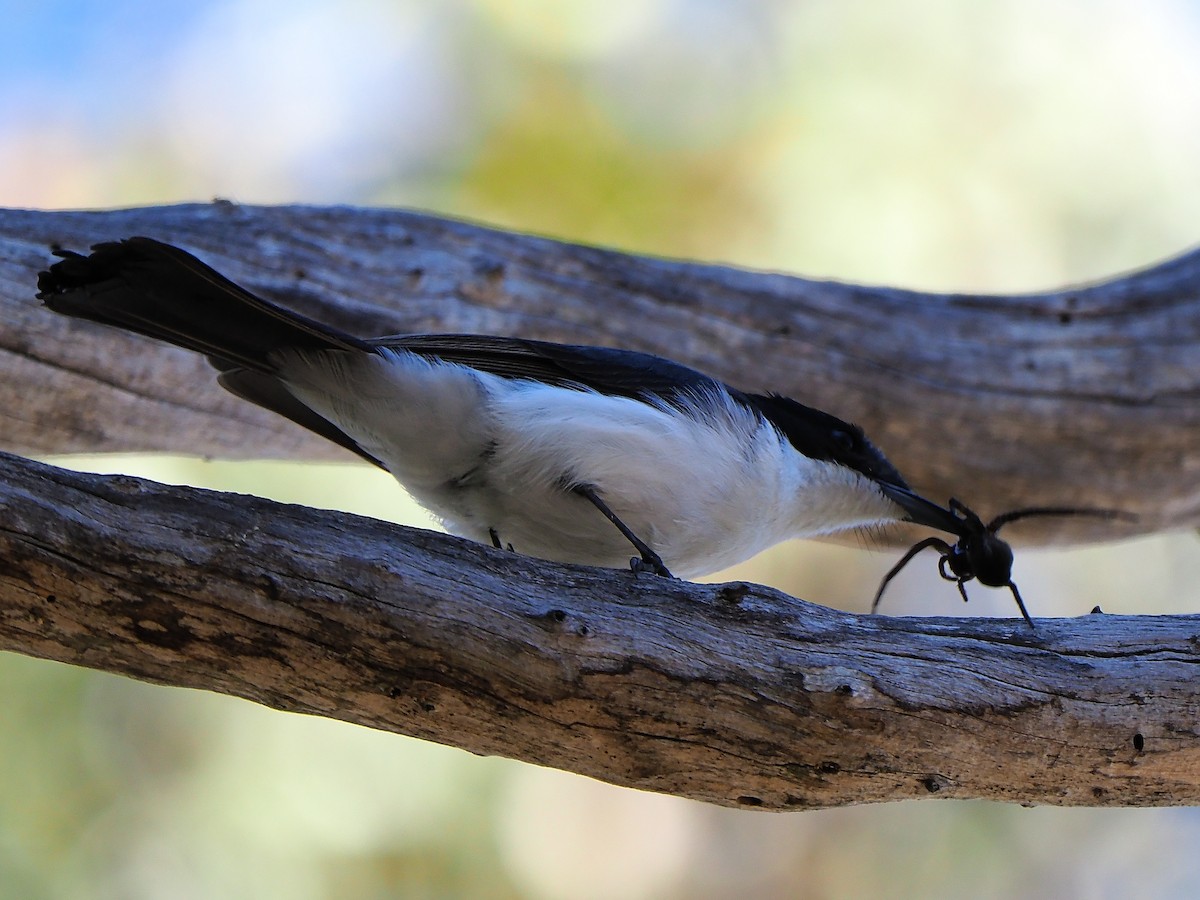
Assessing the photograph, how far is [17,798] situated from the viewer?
602 cm

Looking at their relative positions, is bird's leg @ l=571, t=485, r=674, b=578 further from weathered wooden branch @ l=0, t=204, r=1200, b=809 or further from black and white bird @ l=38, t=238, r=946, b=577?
weathered wooden branch @ l=0, t=204, r=1200, b=809

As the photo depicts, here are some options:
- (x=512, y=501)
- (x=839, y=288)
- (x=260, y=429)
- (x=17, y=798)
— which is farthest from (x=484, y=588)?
(x=17, y=798)

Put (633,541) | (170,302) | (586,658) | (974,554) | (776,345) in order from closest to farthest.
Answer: (586,658)
(170,302)
(633,541)
(974,554)
(776,345)

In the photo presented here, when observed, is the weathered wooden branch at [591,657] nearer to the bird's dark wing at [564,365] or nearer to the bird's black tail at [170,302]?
the bird's black tail at [170,302]

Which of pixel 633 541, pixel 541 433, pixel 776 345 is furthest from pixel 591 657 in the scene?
pixel 776 345

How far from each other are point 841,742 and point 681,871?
Result: 15.3 feet

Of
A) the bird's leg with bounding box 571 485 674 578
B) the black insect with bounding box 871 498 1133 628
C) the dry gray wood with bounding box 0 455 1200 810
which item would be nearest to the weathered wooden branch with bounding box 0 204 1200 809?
the dry gray wood with bounding box 0 455 1200 810

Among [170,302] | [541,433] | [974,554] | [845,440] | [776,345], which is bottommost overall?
[170,302]

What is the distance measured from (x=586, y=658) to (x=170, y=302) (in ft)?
4.49

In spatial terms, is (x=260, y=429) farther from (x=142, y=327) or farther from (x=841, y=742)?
(x=841, y=742)

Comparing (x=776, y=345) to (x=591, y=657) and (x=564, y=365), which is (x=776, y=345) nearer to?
(x=564, y=365)

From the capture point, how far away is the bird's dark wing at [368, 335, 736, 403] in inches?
129

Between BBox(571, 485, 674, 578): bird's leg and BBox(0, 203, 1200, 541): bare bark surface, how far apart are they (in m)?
1.43

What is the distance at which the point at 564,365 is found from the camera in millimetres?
3338
